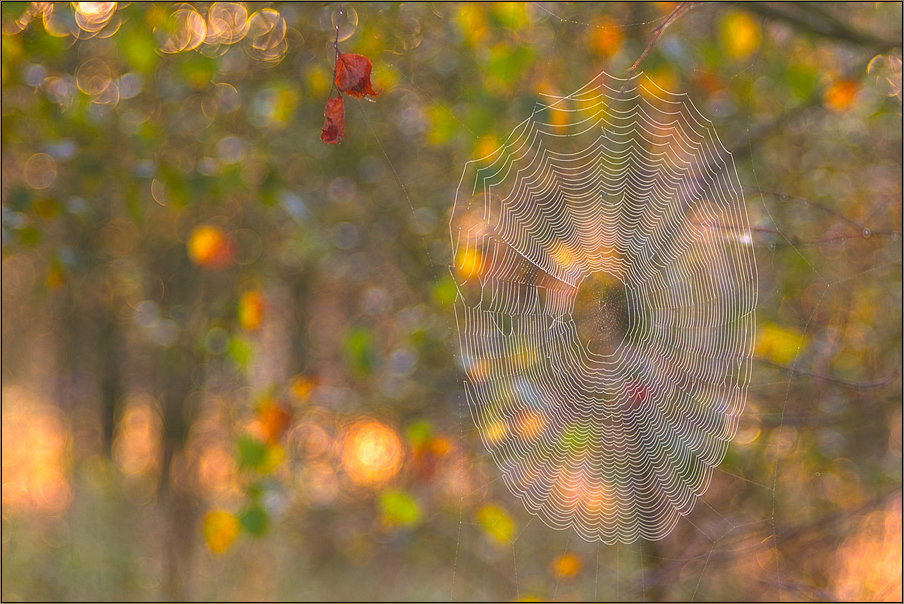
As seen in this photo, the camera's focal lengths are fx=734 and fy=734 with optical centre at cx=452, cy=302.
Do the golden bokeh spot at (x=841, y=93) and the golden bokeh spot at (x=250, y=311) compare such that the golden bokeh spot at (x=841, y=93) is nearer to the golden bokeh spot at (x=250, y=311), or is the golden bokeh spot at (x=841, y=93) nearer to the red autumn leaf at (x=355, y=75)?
the red autumn leaf at (x=355, y=75)

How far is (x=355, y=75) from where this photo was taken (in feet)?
5.20

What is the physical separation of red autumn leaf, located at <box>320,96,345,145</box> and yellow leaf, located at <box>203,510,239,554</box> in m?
1.40

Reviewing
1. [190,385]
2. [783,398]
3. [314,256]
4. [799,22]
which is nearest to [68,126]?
[314,256]

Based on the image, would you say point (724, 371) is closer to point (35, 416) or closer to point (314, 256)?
point (314, 256)

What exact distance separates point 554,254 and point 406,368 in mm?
740

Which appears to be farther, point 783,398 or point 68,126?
point 783,398

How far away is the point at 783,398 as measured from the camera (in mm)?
2965

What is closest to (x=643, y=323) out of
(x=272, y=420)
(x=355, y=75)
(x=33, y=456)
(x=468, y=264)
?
(x=468, y=264)

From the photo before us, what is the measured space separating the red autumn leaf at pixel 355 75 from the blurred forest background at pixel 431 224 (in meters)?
0.79

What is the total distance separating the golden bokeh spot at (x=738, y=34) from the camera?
266 centimetres

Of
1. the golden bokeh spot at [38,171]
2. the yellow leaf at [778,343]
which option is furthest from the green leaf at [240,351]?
the golden bokeh spot at [38,171]

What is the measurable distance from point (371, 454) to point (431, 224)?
2.24m

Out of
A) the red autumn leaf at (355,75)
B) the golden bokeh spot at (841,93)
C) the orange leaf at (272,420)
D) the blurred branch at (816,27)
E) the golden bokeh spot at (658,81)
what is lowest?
the orange leaf at (272,420)

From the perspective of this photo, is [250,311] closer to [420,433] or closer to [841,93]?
[420,433]
